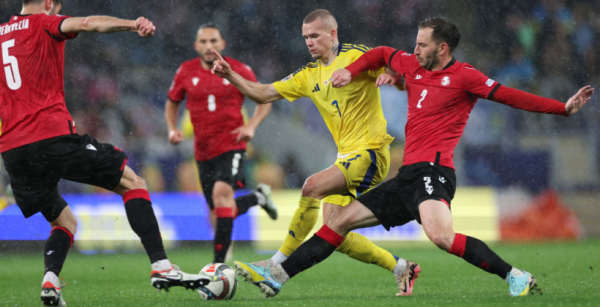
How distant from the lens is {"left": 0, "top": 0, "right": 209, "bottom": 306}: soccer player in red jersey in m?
4.21

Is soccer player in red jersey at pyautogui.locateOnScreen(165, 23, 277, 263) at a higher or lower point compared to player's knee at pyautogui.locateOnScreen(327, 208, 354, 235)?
higher

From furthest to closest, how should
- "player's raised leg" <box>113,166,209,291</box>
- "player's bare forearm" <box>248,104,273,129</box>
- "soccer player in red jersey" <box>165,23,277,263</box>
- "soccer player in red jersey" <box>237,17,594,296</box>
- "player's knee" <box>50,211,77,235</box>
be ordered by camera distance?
"soccer player in red jersey" <box>165,23,277,263</box>, "player's bare forearm" <box>248,104,273,129</box>, "player's knee" <box>50,211,77,235</box>, "soccer player in red jersey" <box>237,17,594,296</box>, "player's raised leg" <box>113,166,209,291</box>

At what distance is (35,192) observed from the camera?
14.5 feet

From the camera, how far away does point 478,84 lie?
438 cm

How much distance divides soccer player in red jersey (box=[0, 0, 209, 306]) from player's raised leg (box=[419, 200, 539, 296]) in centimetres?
155

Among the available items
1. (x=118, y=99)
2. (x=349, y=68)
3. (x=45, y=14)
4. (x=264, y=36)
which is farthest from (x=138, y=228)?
(x=264, y=36)

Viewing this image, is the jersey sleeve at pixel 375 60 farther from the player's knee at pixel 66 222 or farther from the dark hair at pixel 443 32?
the player's knee at pixel 66 222

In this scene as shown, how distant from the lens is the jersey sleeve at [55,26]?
163 inches

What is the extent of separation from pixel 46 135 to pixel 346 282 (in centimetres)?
282

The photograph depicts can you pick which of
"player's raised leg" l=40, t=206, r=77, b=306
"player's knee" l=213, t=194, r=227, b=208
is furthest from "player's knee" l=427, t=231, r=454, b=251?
"player's knee" l=213, t=194, r=227, b=208

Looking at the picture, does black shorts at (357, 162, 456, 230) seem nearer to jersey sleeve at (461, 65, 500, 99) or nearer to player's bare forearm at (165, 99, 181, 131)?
jersey sleeve at (461, 65, 500, 99)

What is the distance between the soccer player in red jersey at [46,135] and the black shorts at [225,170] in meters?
2.62

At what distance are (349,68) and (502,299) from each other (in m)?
1.84

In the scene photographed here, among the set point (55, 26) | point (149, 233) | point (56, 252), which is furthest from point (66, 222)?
point (55, 26)
